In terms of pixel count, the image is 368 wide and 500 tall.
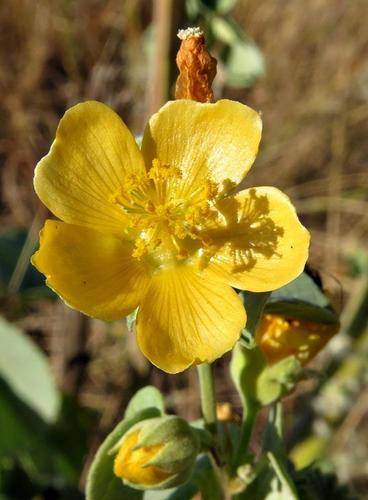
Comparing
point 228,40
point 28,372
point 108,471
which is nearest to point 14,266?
point 28,372

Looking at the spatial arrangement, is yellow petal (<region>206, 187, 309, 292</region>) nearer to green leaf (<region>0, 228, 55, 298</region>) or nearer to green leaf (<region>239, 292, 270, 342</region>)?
green leaf (<region>239, 292, 270, 342</region>)

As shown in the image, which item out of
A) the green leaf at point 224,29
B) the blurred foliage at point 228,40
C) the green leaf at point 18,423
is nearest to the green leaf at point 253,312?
the blurred foliage at point 228,40

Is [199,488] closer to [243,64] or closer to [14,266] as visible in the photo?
[14,266]

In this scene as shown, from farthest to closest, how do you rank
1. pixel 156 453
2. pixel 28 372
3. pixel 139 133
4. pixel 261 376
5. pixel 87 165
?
pixel 139 133 < pixel 28 372 < pixel 261 376 < pixel 87 165 < pixel 156 453

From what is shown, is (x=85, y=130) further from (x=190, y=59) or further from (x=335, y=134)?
(x=335, y=134)

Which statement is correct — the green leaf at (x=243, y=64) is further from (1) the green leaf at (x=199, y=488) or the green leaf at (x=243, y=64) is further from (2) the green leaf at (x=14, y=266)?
(1) the green leaf at (x=199, y=488)

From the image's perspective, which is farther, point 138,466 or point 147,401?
point 147,401

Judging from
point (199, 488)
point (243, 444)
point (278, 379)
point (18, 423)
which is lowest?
point (18, 423)

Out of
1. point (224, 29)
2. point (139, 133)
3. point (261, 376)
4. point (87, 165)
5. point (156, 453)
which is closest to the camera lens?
point (156, 453)
